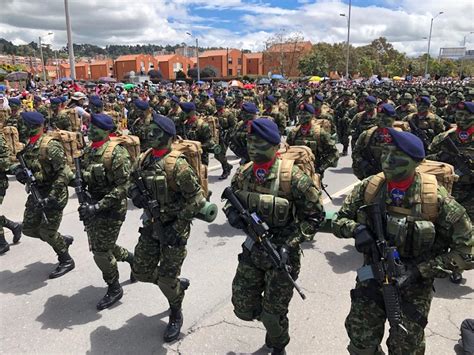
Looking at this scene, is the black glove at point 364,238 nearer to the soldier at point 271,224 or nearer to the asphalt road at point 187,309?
the soldier at point 271,224

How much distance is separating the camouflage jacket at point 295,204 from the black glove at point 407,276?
80 cm

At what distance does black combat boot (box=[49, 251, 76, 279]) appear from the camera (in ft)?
16.2

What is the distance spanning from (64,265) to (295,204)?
3.37 m

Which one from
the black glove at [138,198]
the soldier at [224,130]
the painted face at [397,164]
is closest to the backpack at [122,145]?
the black glove at [138,198]

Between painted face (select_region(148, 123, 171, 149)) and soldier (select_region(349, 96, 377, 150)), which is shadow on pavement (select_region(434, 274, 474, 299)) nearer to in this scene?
painted face (select_region(148, 123, 171, 149))

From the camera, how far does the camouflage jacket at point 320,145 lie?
6422 mm

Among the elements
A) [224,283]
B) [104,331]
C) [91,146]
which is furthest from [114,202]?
[224,283]

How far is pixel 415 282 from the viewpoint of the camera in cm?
269

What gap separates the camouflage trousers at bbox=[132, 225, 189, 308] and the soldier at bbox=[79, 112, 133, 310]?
595 millimetres

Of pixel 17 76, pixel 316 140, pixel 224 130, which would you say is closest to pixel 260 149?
pixel 316 140

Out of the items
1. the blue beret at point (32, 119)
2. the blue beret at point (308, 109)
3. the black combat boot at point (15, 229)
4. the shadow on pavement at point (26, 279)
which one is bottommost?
the shadow on pavement at point (26, 279)

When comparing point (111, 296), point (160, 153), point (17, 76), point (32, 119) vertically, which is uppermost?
point (17, 76)

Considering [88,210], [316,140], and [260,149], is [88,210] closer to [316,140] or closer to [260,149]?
[260,149]

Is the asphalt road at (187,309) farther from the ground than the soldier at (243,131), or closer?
closer
